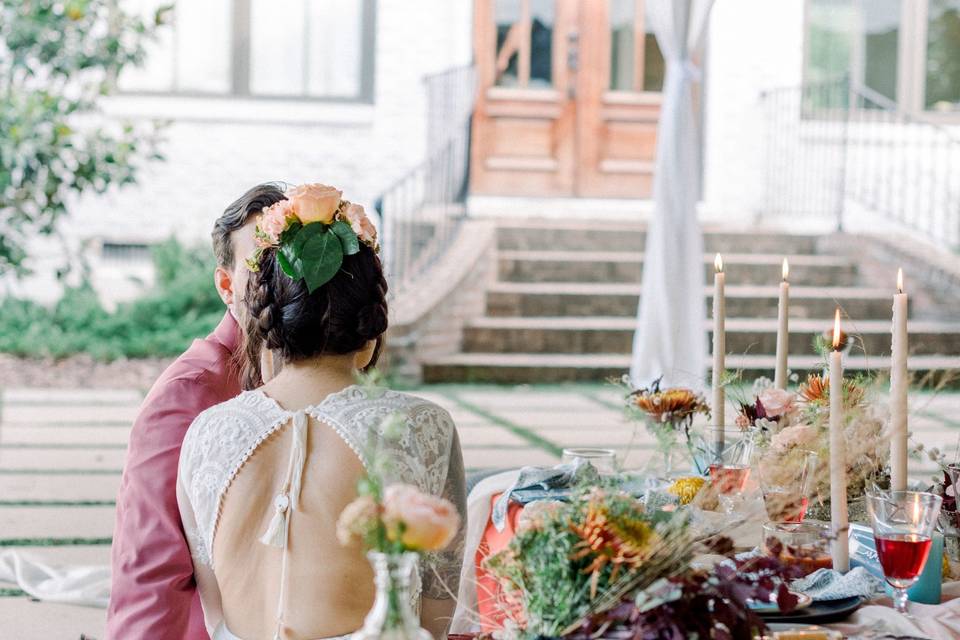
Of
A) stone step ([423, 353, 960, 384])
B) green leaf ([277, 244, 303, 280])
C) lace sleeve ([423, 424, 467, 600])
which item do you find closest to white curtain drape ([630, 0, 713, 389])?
stone step ([423, 353, 960, 384])

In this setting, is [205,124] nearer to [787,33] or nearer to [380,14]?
Answer: [380,14]

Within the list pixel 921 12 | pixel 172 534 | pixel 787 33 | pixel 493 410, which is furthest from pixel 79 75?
pixel 172 534

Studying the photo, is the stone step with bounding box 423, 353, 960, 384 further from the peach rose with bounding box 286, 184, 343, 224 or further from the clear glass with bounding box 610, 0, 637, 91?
the peach rose with bounding box 286, 184, 343, 224

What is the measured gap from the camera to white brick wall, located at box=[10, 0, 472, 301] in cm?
1049

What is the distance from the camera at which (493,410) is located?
752 centimetres

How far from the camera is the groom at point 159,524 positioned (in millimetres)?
2119

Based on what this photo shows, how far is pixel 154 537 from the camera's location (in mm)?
2105

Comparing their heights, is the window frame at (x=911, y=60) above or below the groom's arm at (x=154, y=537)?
above

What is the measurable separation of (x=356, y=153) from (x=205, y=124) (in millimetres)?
1281

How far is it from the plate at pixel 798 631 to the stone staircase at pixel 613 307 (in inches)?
271

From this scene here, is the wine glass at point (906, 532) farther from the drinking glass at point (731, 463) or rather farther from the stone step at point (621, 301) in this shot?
the stone step at point (621, 301)

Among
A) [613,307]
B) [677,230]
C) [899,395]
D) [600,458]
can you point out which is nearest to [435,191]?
[613,307]

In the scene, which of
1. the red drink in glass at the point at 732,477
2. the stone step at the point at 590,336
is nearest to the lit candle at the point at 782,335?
the red drink in glass at the point at 732,477

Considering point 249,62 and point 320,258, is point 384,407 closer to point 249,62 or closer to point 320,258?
point 320,258
